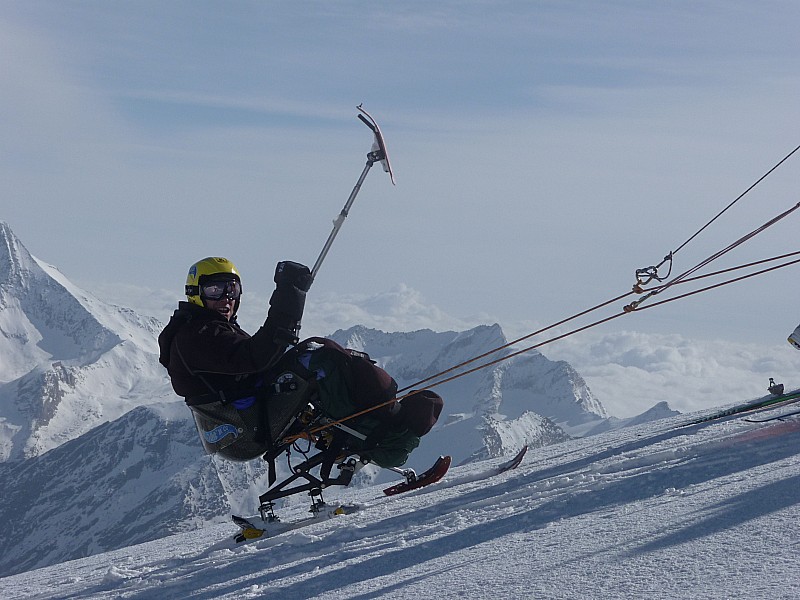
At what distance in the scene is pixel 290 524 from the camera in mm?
7746

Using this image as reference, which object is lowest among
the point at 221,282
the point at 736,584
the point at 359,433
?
the point at 736,584

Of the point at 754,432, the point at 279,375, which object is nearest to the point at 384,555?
the point at 279,375

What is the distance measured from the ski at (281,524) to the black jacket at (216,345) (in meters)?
1.18

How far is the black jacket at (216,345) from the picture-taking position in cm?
733

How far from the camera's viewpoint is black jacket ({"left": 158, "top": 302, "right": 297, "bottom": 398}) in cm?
733

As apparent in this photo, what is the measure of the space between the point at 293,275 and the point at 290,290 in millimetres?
128

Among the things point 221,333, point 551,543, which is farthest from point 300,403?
point 551,543

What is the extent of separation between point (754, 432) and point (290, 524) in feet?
12.5

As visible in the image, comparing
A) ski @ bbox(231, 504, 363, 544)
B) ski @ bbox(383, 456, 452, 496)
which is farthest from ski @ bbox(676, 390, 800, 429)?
ski @ bbox(231, 504, 363, 544)

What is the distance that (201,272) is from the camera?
7723mm

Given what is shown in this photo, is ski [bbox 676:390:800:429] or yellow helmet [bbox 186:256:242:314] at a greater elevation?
yellow helmet [bbox 186:256:242:314]

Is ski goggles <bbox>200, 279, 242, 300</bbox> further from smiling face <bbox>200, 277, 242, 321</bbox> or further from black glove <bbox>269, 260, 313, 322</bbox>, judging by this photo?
black glove <bbox>269, 260, 313, 322</bbox>

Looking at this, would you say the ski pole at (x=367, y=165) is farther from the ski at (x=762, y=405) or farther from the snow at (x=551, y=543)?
the ski at (x=762, y=405)

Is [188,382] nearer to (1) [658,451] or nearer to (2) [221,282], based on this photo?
(2) [221,282]
